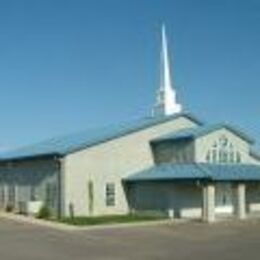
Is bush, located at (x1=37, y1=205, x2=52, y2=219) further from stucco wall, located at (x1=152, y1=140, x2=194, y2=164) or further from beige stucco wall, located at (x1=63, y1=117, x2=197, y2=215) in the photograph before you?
stucco wall, located at (x1=152, y1=140, x2=194, y2=164)

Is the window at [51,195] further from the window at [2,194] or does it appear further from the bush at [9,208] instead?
the window at [2,194]

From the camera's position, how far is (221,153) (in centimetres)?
4209

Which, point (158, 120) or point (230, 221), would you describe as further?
point (158, 120)

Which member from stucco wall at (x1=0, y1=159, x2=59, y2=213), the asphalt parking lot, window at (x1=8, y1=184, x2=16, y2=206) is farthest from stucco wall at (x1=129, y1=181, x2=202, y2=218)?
window at (x1=8, y1=184, x2=16, y2=206)

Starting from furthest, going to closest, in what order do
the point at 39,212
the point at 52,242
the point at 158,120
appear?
the point at 158,120 → the point at 39,212 → the point at 52,242

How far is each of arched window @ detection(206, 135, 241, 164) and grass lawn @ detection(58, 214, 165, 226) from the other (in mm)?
4650

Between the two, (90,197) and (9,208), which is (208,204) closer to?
(90,197)

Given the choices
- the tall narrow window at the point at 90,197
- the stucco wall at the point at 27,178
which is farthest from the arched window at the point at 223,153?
the stucco wall at the point at 27,178

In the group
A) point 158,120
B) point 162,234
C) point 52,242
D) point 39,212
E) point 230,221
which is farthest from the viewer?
point 158,120

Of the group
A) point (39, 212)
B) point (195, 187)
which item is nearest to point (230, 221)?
point (195, 187)

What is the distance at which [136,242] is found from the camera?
88.5 ft

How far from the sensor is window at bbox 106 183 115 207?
41.7 m

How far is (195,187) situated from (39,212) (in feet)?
28.0

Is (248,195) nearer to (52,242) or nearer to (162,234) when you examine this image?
(162,234)
